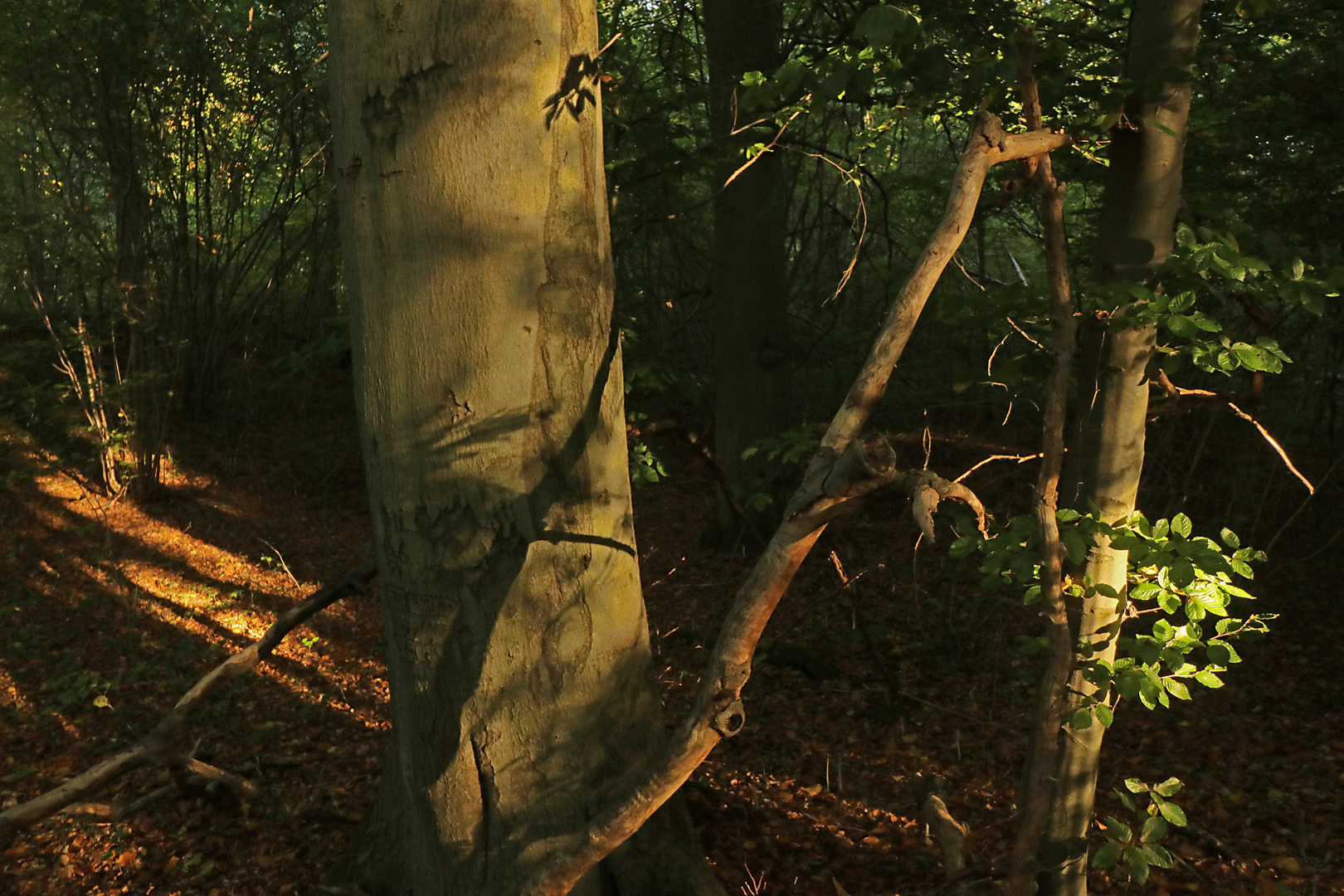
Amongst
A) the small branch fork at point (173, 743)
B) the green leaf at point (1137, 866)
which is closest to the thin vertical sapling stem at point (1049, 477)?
the green leaf at point (1137, 866)

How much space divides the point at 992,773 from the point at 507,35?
12.6 ft

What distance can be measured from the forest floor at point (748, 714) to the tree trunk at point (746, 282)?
98cm

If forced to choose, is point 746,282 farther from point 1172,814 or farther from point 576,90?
point 1172,814

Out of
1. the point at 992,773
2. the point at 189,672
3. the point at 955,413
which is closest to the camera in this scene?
the point at 992,773

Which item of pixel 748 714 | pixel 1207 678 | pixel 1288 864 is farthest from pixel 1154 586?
pixel 748 714

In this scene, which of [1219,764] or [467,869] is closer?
[467,869]

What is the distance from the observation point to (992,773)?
438 centimetres

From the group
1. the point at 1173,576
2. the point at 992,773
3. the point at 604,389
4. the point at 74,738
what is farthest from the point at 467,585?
the point at 74,738

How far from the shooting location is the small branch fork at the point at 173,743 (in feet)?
10.7

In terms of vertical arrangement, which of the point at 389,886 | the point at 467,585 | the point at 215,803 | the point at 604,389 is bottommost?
→ the point at 215,803

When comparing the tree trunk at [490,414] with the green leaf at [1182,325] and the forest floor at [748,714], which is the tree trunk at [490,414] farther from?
the green leaf at [1182,325]

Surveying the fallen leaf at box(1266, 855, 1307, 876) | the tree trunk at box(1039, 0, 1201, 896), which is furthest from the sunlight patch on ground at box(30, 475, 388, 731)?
the fallen leaf at box(1266, 855, 1307, 876)

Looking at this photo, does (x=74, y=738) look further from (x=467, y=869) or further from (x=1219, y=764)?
(x=1219, y=764)

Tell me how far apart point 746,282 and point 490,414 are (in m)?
5.09
